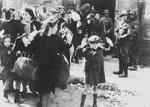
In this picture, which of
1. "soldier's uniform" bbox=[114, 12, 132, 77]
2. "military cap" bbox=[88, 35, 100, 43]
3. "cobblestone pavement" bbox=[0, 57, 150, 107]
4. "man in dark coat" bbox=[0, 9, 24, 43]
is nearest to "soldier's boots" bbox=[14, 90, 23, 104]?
"cobblestone pavement" bbox=[0, 57, 150, 107]

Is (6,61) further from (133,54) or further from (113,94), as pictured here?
(133,54)

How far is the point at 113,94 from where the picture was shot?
33.3ft

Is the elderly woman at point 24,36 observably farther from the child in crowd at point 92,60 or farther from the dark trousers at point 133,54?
the dark trousers at point 133,54

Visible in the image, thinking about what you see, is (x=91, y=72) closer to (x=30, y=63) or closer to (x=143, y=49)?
(x=30, y=63)

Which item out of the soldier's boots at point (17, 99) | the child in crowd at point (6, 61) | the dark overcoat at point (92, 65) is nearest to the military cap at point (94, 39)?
the dark overcoat at point (92, 65)

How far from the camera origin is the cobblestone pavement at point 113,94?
358 inches

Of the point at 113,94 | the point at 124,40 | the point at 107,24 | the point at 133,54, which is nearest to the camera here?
the point at 113,94

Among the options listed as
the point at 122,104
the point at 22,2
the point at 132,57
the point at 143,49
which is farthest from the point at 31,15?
the point at 22,2

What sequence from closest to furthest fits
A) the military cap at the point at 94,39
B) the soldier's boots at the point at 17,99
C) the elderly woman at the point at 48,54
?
1. the elderly woman at the point at 48,54
2. the military cap at the point at 94,39
3. the soldier's boots at the point at 17,99

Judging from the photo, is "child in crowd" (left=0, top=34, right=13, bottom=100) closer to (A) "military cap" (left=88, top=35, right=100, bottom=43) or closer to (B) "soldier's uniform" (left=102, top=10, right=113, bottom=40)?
(A) "military cap" (left=88, top=35, right=100, bottom=43)

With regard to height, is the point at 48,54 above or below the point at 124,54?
above

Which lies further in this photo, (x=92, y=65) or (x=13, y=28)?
(x=13, y=28)

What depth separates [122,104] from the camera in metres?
9.33

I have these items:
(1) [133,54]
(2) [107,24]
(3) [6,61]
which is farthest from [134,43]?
(3) [6,61]
